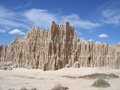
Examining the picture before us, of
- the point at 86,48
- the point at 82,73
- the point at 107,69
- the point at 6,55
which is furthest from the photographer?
the point at 6,55

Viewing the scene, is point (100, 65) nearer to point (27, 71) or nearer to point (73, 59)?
point (73, 59)

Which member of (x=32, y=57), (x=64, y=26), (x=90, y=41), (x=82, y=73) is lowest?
(x=82, y=73)

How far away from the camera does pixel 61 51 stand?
5681cm

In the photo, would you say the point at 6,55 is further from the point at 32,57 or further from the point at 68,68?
the point at 68,68

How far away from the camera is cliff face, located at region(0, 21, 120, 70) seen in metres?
54.6

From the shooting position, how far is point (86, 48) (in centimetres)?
5694

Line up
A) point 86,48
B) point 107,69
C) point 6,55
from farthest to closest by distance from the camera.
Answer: point 6,55 < point 86,48 < point 107,69

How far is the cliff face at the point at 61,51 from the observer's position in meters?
54.6

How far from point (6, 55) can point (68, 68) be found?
22.4 m

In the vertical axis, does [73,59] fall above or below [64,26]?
below

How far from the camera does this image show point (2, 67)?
5944cm

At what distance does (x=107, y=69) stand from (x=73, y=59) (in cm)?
911

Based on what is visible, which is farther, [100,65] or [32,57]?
[32,57]

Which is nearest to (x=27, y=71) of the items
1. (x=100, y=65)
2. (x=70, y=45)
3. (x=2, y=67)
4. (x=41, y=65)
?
(x=41, y=65)
